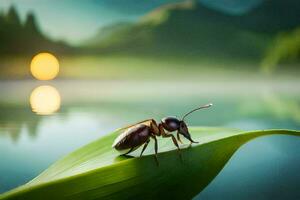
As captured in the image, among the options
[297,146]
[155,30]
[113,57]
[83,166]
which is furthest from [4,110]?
[83,166]

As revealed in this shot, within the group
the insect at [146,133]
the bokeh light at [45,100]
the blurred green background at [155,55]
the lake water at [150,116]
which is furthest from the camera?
the blurred green background at [155,55]

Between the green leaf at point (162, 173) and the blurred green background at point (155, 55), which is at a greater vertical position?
the blurred green background at point (155, 55)

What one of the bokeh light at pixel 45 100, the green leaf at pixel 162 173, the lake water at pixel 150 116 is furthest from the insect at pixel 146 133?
the bokeh light at pixel 45 100

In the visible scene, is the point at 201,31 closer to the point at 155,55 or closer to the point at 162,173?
the point at 155,55

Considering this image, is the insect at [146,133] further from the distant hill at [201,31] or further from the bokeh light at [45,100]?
the distant hill at [201,31]

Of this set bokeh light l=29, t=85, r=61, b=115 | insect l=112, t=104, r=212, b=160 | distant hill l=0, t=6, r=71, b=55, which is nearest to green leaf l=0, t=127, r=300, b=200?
insect l=112, t=104, r=212, b=160

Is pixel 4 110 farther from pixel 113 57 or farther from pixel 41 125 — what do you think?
pixel 113 57
